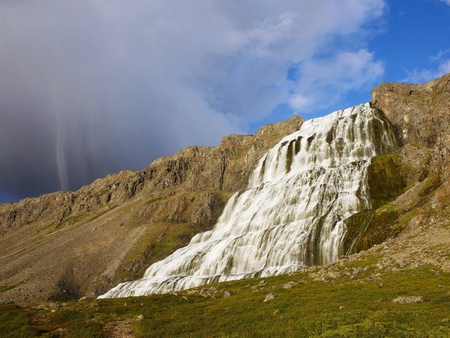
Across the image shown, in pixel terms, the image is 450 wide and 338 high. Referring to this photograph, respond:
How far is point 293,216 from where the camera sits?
2675 inches

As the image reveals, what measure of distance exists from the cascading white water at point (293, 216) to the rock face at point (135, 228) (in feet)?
41.2

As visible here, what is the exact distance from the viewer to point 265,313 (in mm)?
25844

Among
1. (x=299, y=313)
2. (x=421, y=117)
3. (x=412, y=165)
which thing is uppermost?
(x=421, y=117)

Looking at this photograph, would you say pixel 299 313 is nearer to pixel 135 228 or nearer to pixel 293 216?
pixel 293 216

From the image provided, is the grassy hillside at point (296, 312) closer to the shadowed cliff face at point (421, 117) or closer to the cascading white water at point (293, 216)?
the cascading white water at point (293, 216)

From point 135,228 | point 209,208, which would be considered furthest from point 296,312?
point 135,228

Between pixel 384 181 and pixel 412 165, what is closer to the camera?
pixel 384 181

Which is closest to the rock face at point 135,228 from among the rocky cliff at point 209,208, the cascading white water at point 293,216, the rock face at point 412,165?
the rocky cliff at point 209,208

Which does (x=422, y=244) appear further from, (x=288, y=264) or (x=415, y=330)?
(x=415, y=330)

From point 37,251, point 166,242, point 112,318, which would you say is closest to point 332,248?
point 112,318

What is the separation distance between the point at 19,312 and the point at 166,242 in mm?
67788

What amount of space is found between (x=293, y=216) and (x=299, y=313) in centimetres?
4521

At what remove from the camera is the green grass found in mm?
17969

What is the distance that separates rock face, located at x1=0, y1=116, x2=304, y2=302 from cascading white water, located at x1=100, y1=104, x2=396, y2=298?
12567 millimetres
